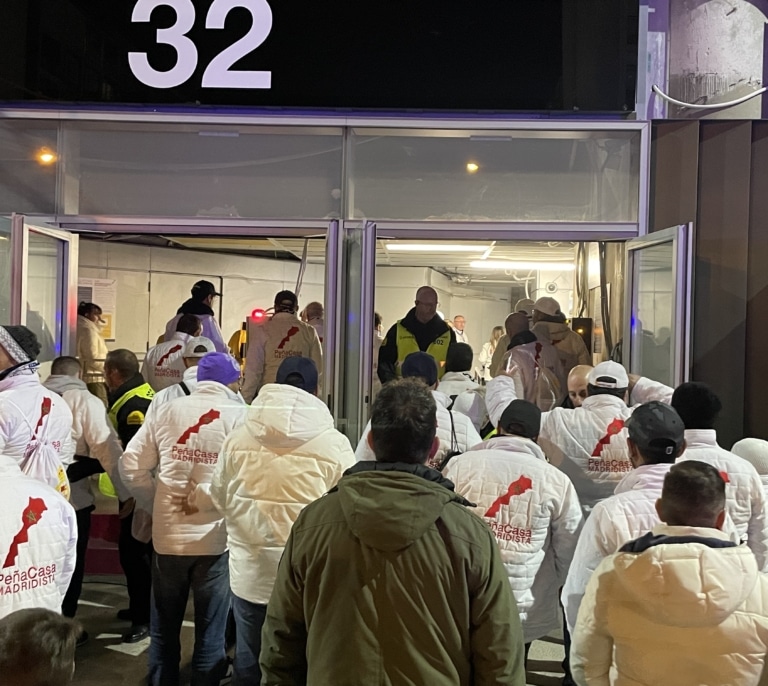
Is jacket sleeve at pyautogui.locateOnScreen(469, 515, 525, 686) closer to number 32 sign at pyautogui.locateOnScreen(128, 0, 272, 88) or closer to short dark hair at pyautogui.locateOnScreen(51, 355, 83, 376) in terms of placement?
short dark hair at pyautogui.locateOnScreen(51, 355, 83, 376)

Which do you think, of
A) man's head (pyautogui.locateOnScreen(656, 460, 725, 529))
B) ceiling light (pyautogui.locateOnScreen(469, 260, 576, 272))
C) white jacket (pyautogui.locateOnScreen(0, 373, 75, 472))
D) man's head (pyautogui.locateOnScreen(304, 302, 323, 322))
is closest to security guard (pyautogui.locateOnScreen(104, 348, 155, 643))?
white jacket (pyautogui.locateOnScreen(0, 373, 75, 472))

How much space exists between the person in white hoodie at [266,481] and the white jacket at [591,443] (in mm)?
1114

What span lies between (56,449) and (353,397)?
6.11 ft

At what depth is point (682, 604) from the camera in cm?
182

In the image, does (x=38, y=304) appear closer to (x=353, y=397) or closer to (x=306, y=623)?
(x=353, y=397)

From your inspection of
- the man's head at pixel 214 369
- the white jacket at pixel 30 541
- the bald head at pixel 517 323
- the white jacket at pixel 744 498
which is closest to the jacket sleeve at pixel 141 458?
the man's head at pixel 214 369

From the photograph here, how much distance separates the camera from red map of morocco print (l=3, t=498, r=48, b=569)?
2217mm

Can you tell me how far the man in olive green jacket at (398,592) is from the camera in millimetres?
1612

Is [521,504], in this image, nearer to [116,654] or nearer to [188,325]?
[116,654]

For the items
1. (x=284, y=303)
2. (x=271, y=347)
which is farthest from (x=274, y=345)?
(x=284, y=303)

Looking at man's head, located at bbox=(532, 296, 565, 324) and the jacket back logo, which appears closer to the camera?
the jacket back logo

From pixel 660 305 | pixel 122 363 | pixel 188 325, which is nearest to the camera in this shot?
pixel 122 363

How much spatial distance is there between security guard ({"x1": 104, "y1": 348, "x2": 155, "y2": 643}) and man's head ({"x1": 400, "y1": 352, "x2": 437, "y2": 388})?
4.55 feet

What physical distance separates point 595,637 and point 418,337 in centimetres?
375
